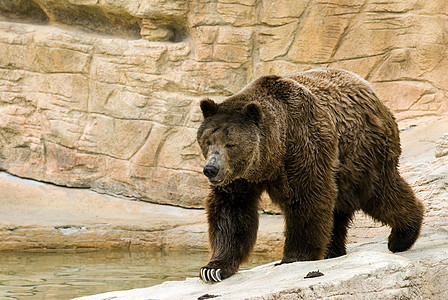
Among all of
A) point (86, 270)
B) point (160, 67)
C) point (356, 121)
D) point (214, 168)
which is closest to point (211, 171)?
point (214, 168)

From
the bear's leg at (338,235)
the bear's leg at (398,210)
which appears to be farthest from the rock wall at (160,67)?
the bear's leg at (398,210)

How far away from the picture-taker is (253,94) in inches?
223

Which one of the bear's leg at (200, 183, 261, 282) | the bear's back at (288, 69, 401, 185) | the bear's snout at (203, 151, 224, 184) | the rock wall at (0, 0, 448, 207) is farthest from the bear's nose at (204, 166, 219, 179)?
the rock wall at (0, 0, 448, 207)

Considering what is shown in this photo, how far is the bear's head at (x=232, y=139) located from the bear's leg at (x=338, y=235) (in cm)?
133

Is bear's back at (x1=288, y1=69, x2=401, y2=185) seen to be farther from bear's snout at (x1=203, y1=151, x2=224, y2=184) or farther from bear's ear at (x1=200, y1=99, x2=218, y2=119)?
bear's snout at (x1=203, y1=151, x2=224, y2=184)

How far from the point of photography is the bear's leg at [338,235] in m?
6.39

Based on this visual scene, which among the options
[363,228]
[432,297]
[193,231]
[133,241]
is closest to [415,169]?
[363,228]

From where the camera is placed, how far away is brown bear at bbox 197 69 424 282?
5.37 meters

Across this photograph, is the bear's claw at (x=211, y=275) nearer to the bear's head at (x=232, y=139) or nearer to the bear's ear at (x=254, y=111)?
the bear's head at (x=232, y=139)

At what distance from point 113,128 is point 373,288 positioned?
8248mm

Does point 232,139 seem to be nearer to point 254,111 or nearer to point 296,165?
point 254,111

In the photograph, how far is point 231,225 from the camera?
18.3ft

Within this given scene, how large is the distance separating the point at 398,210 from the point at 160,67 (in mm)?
6661

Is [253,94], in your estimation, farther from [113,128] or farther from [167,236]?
[113,128]
